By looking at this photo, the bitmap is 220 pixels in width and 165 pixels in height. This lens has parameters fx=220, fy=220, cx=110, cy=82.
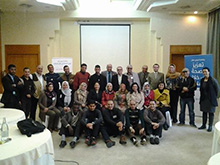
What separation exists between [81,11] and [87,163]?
6.20 metres

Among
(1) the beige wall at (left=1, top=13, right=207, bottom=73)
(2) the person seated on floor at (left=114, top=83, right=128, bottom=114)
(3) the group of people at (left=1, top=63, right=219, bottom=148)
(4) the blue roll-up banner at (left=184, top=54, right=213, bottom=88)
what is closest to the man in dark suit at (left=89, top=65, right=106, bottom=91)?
(3) the group of people at (left=1, top=63, right=219, bottom=148)

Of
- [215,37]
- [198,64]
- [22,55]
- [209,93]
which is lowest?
[209,93]

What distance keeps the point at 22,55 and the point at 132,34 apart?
14.1 feet

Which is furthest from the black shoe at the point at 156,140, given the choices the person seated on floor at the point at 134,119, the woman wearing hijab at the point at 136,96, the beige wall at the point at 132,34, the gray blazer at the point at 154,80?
the beige wall at the point at 132,34

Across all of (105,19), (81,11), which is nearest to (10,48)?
(81,11)

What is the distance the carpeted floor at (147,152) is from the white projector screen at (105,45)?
470cm

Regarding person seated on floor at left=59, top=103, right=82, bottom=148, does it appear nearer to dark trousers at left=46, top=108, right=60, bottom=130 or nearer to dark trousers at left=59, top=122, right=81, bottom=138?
dark trousers at left=59, top=122, right=81, bottom=138

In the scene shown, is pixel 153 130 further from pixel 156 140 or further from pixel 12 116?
pixel 12 116

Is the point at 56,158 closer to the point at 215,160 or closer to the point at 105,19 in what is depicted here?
the point at 215,160

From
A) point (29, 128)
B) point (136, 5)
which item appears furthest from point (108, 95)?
point (136, 5)

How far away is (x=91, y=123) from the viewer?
4227 millimetres

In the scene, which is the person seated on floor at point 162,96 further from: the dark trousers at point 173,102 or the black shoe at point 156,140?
the black shoe at point 156,140

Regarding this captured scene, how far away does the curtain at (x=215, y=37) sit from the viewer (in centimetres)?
794

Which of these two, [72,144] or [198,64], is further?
[198,64]
